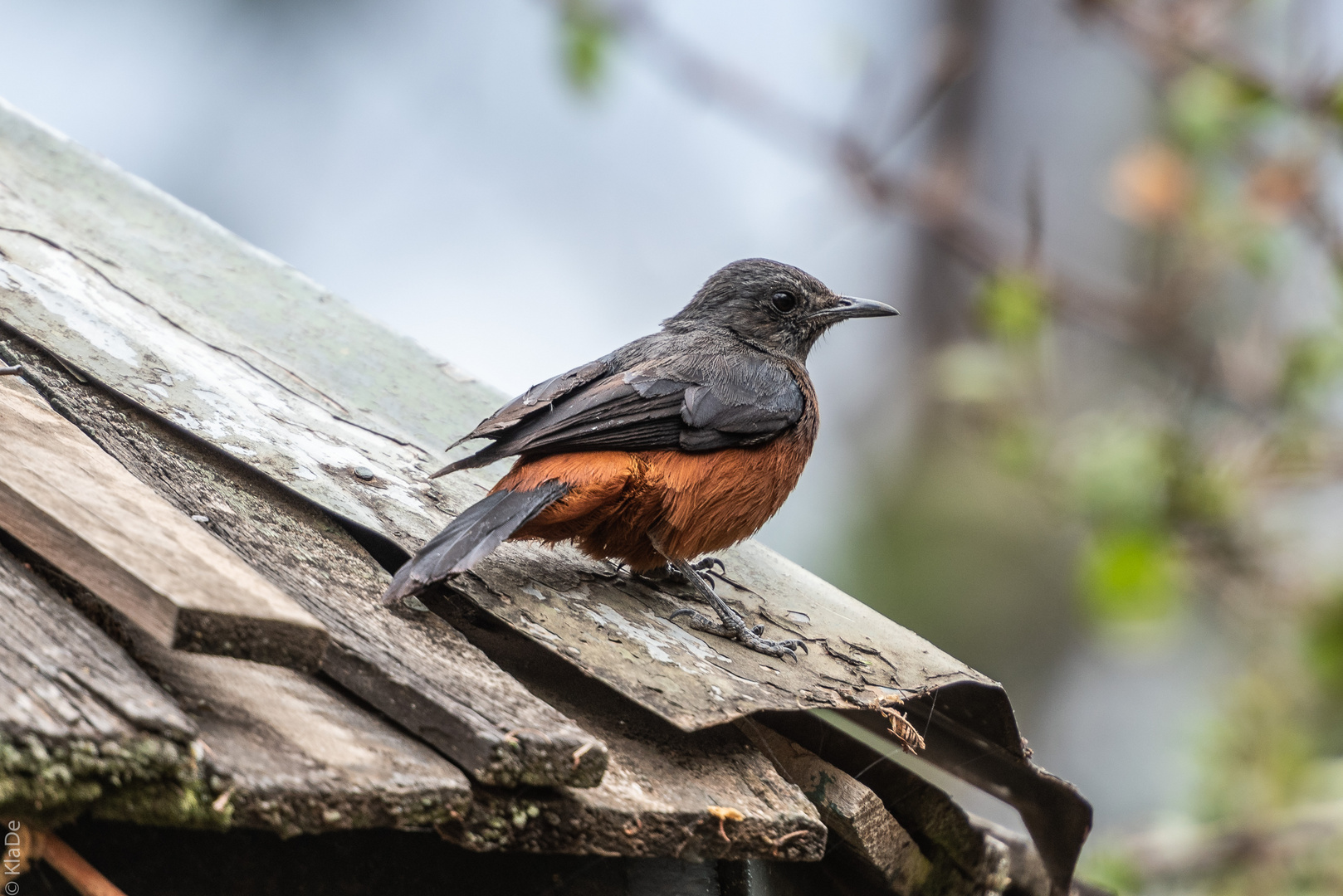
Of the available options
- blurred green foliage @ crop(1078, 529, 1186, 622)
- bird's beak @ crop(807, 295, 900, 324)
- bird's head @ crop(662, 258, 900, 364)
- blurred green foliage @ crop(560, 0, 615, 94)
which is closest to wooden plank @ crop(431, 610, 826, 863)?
bird's head @ crop(662, 258, 900, 364)

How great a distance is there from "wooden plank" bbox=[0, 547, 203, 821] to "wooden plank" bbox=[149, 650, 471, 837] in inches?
2.7

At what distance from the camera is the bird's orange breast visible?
320cm

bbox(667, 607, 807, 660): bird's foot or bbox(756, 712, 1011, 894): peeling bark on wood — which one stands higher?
bbox(667, 607, 807, 660): bird's foot

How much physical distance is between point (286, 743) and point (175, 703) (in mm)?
162

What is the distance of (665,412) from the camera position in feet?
11.4

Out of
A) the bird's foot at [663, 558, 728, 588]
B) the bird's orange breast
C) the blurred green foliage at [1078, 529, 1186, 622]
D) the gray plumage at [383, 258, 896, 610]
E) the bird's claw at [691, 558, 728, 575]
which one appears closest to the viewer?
the gray plumage at [383, 258, 896, 610]

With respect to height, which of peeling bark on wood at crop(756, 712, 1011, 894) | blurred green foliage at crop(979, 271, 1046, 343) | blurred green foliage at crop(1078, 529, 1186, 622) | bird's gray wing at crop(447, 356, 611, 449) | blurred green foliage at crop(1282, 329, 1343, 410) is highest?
blurred green foliage at crop(1282, 329, 1343, 410)

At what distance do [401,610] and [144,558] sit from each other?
0.73 meters

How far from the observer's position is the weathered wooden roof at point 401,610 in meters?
1.94

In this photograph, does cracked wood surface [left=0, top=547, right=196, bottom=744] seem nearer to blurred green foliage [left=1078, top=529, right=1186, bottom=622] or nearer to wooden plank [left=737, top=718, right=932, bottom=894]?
wooden plank [left=737, top=718, right=932, bottom=894]

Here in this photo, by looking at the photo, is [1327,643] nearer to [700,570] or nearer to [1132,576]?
[1132,576]

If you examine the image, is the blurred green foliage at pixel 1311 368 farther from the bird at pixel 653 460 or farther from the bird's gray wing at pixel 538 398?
the bird's gray wing at pixel 538 398

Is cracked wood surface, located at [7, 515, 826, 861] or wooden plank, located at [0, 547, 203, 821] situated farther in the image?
cracked wood surface, located at [7, 515, 826, 861]

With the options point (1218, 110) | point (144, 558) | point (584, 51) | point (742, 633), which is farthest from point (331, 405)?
point (1218, 110)
